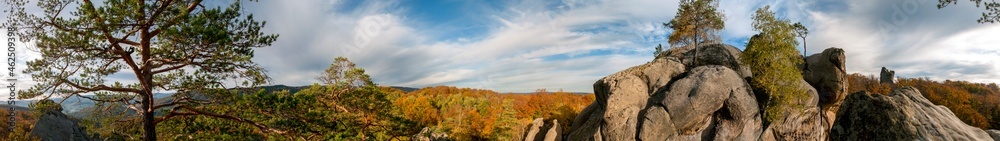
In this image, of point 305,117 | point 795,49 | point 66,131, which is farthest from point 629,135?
point 66,131

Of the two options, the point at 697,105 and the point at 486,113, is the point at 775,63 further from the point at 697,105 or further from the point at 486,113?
the point at 486,113

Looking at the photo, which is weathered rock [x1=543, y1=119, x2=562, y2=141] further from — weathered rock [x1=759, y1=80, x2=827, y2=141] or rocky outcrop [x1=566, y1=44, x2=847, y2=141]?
weathered rock [x1=759, y1=80, x2=827, y2=141]

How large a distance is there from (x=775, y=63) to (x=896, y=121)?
18.5 metres

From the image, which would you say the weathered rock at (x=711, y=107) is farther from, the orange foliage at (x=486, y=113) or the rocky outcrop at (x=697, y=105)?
the orange foliage at (x=486, y=113)

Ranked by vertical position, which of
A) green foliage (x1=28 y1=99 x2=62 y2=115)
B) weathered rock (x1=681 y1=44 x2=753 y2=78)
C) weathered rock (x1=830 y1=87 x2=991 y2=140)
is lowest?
weathered rock (x1=830 y1=87 x2=991 y2=140)

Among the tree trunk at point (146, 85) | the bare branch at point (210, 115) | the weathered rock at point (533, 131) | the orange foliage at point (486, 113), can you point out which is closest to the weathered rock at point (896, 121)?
the bare branch at point (210, 115)

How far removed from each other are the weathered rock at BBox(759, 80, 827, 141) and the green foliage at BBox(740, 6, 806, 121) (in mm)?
350

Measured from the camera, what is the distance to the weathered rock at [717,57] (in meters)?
28.8

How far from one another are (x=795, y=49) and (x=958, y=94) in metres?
47.9

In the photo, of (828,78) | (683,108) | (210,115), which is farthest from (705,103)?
(210,115)

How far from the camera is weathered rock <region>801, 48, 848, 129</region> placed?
27438 mm

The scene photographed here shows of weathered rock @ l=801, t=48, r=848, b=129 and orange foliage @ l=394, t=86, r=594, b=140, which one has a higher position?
weathered rock @ l=801, t=48, r=848, b=129

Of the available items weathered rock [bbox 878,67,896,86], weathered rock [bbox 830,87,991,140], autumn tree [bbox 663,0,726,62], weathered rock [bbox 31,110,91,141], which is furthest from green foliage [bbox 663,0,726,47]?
weathered rock [bbox 878,67,896,86]

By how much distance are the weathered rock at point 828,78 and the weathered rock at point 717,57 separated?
456 cm
